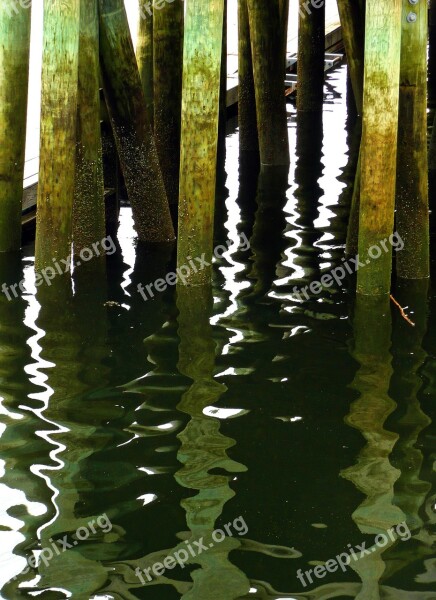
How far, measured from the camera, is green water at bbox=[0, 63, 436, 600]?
5609mm

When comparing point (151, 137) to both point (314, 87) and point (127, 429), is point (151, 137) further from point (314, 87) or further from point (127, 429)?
point (314, 87)

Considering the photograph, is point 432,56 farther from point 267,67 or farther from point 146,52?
point 146,52

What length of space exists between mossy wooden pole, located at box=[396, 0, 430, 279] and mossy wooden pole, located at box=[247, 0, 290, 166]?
3288 mm

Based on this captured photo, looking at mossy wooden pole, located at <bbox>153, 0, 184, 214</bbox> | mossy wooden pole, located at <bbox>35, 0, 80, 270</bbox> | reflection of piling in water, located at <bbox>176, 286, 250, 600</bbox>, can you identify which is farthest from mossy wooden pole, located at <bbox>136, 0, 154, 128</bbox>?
reflection of piling in water, located at <bbox>176, 286, 250, 600</bbox>

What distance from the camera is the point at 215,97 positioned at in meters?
8.47

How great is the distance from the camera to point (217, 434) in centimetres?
689

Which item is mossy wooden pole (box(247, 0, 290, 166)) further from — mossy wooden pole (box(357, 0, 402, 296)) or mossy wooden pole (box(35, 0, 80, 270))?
mossy wooden pole (box(357, 0, 402, 296))

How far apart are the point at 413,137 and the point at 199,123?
1569 millimetres

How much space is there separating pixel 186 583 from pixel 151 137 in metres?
5.02

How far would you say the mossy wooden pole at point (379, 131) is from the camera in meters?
7.96

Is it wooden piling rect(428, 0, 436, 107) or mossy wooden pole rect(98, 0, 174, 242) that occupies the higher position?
wooden piling rect(428, 0, 436, 107)

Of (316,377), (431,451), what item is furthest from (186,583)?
(316,377)

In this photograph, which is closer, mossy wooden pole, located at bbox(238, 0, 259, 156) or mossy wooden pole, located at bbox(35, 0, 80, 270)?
mossy wooden pole, located at bbox(35, 0, 80, 270)

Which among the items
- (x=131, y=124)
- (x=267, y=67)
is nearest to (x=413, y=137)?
(x=131, y=124)
